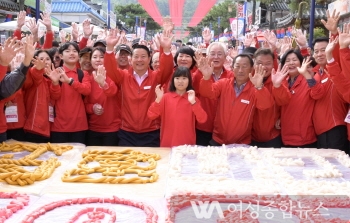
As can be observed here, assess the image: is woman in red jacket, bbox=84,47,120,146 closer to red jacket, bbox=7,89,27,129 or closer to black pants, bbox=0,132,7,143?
red jacket, bbox=7,89,27,129

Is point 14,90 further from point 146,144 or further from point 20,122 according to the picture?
point 146,144

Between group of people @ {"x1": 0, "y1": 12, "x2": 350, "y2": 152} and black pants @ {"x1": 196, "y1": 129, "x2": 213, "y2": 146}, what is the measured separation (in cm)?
1

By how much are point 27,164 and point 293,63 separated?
10.8 ft

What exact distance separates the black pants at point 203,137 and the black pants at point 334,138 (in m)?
1.40

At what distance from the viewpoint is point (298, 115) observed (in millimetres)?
4734

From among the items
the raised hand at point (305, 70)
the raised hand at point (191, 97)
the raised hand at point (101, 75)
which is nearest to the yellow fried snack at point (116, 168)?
the raised hand at point (191, 97)

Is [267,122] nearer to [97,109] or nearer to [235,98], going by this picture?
[235,98]

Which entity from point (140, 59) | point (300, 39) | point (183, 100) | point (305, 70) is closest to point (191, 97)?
point (183, 100)

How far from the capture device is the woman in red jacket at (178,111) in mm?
4605

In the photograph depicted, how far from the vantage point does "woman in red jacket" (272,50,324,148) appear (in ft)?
15.1

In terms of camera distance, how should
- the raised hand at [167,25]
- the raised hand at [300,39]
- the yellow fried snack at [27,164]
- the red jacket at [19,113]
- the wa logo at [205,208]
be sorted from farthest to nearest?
the raised hand at [300,39] < the raised hand at [167,25] < the red jacket at [19,113] < the yellow fried snack at [27,164] < the wa logo at [205,208]

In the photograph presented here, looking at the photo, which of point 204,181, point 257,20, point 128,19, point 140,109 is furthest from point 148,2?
point 128,19

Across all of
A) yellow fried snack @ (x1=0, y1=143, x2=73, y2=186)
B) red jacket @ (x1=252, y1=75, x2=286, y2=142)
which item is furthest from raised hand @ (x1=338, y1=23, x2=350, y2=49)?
yellow fried snack @ (x1=0, y1=143, x2=73, y2=186)

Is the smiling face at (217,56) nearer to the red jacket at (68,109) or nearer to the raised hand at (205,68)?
the raised hand at (205,68)
